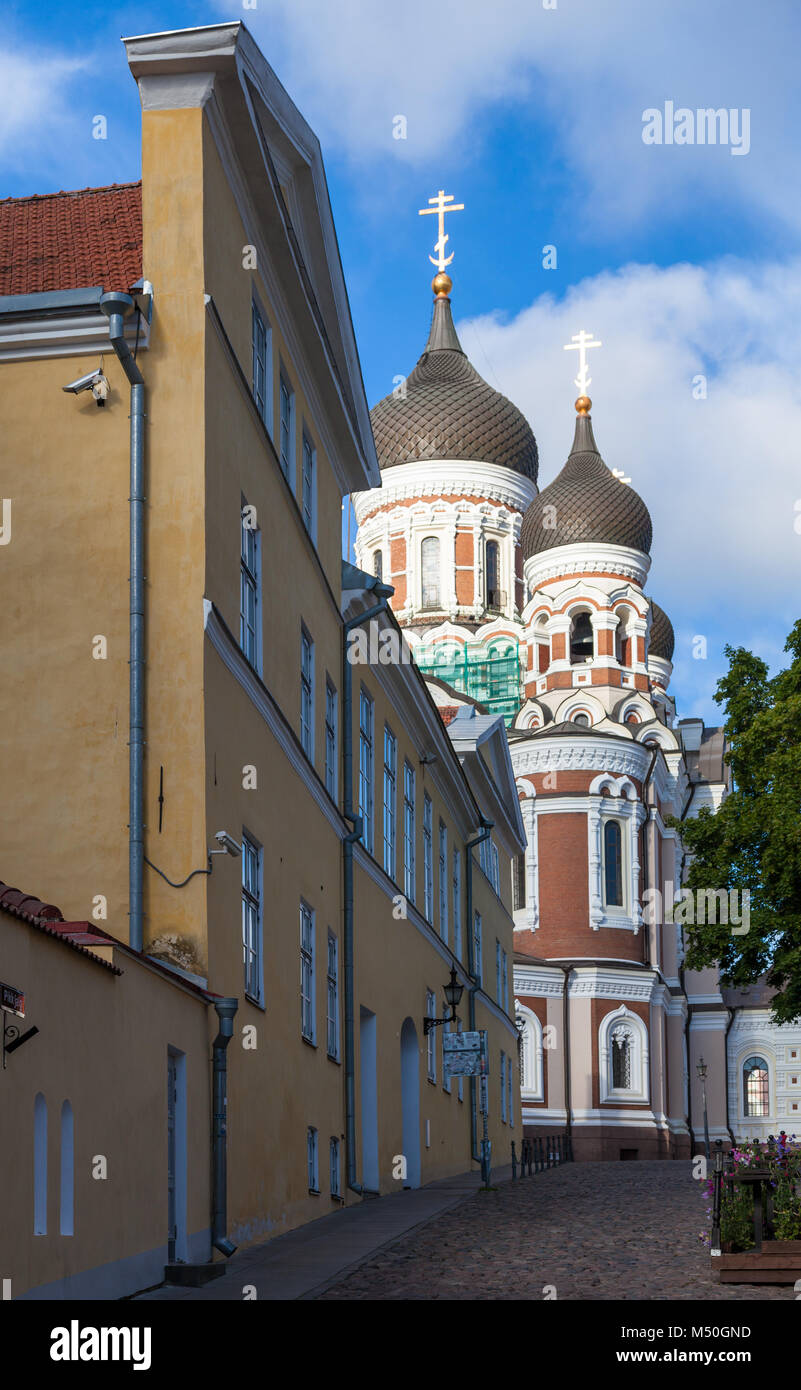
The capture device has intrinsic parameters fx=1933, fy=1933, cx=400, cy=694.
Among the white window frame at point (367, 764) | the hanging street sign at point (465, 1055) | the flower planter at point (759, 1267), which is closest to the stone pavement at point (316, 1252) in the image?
the hanging street sign at point (465, 1055)

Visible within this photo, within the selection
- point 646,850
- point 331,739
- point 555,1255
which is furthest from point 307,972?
point 646,850

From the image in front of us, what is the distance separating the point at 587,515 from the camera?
64875mm

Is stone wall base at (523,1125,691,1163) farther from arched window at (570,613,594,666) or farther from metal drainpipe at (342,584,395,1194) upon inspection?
metal drainpipe at (342,584,395,1194)

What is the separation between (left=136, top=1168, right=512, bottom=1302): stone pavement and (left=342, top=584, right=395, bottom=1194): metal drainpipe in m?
0.84

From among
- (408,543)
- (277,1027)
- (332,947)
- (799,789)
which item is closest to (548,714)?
(408,543)

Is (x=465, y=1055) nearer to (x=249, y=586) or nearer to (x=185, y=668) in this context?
(x=249, y=586)

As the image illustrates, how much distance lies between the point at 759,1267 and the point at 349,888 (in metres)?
9.15

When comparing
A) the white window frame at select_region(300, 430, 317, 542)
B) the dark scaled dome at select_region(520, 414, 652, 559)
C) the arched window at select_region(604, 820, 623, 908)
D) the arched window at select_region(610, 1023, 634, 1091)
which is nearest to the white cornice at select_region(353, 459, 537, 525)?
the dark scaled dome at select_region(520, 414, 652, 559)

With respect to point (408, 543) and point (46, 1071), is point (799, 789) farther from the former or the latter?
point (408, 543)

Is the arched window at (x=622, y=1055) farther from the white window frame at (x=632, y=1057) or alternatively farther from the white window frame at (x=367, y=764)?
the white window frame at (x=367, y=764)

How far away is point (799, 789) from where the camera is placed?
31.1 m

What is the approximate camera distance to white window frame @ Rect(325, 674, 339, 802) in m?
21.5
